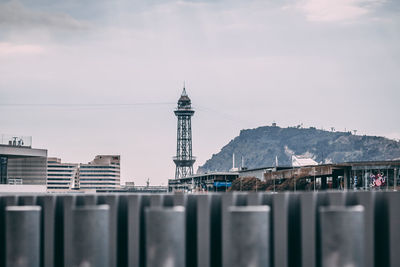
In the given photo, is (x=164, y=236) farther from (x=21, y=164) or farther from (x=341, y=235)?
(x=21, y=164)

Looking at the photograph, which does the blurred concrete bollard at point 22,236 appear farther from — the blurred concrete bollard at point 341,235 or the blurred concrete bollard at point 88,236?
the blurred concrete bollard at point 341,235

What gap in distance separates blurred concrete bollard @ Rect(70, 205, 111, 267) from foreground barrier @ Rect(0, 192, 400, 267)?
0.11 ft

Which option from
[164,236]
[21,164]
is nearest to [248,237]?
[164,236]

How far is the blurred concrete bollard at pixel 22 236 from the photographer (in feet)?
76.6

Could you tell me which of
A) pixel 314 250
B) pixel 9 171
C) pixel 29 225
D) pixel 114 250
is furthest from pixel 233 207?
pixel 9 171

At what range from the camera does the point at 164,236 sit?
22.3m

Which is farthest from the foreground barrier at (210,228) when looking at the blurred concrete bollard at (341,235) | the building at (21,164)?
the building at (21,164)

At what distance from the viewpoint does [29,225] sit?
23422 mm

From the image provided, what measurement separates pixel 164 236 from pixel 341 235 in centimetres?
550

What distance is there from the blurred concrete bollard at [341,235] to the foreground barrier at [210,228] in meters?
0.03

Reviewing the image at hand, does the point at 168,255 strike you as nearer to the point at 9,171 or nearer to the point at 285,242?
the point at 285,242

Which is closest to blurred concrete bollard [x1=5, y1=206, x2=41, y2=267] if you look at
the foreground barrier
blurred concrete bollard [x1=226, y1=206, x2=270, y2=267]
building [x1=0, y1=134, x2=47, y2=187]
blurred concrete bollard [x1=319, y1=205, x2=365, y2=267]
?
the foreground barrier

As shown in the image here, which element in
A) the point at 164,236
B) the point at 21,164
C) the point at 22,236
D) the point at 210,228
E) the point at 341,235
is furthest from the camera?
the point at 21,164

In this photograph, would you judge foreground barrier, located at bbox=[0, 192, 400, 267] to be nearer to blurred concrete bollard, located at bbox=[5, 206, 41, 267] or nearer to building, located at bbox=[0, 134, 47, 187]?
blurred concrete bollard, located at bbox=[5, 206, 41, 267]
